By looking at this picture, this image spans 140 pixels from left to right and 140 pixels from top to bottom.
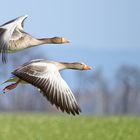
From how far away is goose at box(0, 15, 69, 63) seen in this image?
607 centimetres

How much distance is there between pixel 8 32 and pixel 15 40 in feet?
0.38

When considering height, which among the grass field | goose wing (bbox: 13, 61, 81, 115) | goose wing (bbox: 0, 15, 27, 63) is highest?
goose wing (bbox: 0, 15, 27, 63)

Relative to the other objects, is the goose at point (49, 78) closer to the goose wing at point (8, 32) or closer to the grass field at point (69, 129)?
the goose wing at point (8, 32)

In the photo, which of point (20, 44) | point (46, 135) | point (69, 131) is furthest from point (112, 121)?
point (20, 44)

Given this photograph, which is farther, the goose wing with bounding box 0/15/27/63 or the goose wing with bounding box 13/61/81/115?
the goose wing with bounding box 0/15/27/63

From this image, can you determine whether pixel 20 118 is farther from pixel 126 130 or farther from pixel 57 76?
pixel 57 76

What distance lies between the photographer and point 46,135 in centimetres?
2680

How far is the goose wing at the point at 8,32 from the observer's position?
597 cm

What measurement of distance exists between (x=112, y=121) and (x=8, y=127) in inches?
187

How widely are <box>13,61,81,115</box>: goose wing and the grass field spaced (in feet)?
58.3

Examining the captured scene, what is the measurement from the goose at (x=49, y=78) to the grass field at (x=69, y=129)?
17.7m

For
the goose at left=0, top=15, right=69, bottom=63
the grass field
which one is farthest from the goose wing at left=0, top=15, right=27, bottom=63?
the grass field

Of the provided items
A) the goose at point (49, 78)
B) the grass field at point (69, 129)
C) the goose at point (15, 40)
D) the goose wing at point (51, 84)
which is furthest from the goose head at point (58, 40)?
the grass field at point (69, 129)

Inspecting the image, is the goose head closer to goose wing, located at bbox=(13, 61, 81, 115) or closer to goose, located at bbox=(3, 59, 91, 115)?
goose, located at bbox=(3, 59, 91, 115)
